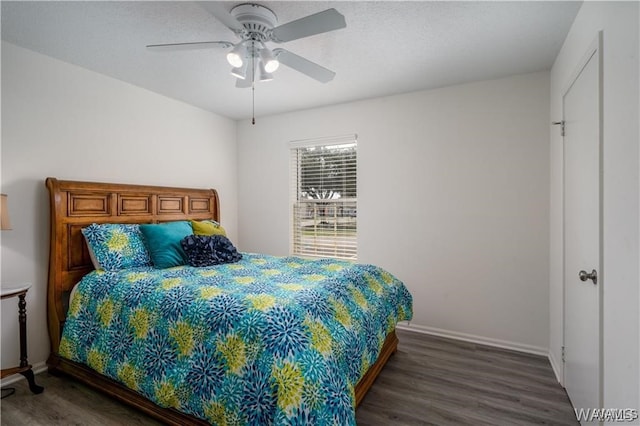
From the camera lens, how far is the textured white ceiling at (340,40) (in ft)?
6.38

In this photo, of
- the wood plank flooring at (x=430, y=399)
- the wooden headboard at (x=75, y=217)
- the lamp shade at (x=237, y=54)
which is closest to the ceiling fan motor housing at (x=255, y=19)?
the lamp shade at (x=237, y=54)

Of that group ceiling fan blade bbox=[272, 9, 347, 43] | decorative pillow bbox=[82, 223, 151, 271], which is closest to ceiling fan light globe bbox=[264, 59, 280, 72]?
ceiling fan blade bbox=[272, 9, 347, 43]

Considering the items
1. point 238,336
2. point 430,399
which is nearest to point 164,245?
point 238,336

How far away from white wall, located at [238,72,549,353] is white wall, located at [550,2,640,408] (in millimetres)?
1340

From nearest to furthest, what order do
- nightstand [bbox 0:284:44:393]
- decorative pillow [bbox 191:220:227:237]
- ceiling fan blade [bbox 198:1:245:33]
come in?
ceiling fan blade [bbox 198:1:245:33], nightstand [bbox 0:284:44:393], decorative pillow [bbox 191:220:227:237]

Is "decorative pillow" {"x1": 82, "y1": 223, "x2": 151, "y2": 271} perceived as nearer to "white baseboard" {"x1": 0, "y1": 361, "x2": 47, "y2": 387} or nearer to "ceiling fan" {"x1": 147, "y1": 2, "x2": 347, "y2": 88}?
"white baseboard" {"x1": 0, "y1": 361, "x2": 47, "y2": 387}

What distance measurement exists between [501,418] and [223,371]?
5.76 ft

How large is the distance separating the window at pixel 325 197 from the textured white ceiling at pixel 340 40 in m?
0.84

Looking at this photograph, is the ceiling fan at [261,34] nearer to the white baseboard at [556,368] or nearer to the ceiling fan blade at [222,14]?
the ceiling fan blade at [222,14]

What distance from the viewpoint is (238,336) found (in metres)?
1.56

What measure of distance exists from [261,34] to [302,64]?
326 mm

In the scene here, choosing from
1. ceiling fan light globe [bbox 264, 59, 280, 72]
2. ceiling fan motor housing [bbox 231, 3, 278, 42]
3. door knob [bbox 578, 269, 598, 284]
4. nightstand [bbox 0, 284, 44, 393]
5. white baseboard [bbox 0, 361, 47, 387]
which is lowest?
white baseboard [bbox 0, 361, 47, 387]

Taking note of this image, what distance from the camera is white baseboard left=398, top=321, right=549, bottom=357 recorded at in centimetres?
286

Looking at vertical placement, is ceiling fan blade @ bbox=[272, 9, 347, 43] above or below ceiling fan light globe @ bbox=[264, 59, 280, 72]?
above
